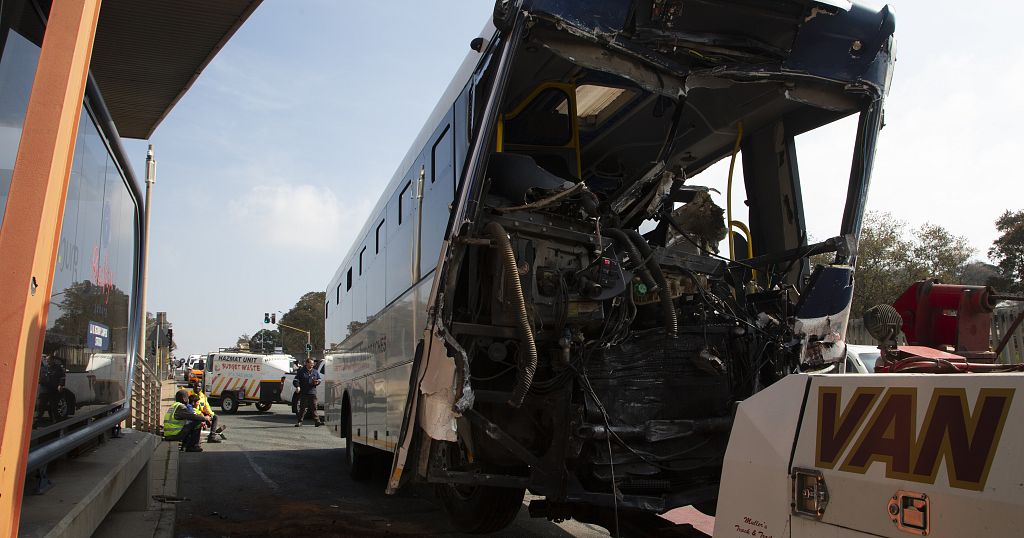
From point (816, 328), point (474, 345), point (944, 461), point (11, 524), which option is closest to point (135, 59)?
point (474, 345)

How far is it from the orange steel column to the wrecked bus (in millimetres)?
2613

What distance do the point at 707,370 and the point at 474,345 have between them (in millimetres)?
1607

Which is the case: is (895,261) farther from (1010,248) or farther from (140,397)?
(140,397)

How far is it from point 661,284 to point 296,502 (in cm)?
536

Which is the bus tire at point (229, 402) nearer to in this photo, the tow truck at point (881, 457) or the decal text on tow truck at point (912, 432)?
the tow truck at point (881, 457)

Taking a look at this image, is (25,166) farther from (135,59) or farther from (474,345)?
(135,59)

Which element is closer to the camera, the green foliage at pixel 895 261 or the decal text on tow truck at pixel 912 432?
the decal text on tow truck at pixel 912 432

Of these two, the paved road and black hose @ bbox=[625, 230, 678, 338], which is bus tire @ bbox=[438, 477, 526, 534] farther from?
black hose @ bbox=[625, 230, 678, 338]

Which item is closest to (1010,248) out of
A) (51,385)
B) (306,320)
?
(51,385)

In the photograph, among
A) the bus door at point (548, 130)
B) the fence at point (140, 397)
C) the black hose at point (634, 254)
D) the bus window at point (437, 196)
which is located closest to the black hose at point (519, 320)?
the black hose at point (634, 254)

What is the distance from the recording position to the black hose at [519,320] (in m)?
4.51

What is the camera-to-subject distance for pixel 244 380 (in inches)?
1017

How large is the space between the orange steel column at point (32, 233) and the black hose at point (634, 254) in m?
3.46

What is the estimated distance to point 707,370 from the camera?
514 centimetres
